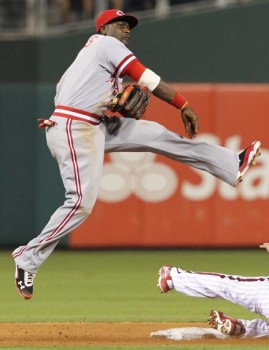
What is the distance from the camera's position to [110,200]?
499 inches

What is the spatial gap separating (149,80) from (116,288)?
3364 millimetres

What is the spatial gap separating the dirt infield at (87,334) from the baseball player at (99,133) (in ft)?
1.09

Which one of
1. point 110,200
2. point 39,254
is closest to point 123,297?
point 39,254

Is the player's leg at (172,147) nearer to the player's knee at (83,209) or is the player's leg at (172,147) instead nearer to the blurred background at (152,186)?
the player's knee at (83,209)

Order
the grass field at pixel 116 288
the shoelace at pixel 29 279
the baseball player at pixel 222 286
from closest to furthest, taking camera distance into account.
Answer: the baseball player at pixel 222 286 < the shoelace at pixel 29 279 < the grass field at pixel 116 288

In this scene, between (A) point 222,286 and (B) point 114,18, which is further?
(B) point 114,18

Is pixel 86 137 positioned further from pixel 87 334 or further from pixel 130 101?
pixel 87 334

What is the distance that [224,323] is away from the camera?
693cm

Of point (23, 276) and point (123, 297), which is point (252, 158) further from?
point (123, 297)

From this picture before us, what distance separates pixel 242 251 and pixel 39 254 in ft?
19.4

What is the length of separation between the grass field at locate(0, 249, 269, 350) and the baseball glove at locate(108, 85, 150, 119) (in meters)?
1.48

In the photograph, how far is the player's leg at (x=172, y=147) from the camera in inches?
289

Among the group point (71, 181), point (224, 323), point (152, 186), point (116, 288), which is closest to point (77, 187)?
point (71, 181)

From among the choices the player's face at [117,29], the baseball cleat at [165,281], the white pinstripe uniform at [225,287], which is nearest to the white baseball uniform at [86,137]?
the player's face at [117,29]
